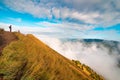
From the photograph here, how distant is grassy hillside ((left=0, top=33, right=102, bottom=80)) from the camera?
39.5m

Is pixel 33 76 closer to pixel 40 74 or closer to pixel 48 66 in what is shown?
pixel 40 74

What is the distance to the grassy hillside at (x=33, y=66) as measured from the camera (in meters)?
39.5

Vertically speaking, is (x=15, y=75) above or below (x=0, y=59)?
below

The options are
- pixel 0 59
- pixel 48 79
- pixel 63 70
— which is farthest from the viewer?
pixel 0 59

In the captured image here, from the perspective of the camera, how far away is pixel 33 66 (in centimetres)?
4216

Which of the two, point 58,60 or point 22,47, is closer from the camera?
point 58,60

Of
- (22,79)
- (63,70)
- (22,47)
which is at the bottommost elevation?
(22,79)

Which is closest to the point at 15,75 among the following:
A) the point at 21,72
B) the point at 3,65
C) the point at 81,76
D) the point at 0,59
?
the point at 21,72

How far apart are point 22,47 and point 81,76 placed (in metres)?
22.0

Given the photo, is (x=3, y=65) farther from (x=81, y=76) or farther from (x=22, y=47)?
(x=81, y=76)

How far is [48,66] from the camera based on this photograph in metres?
42.1

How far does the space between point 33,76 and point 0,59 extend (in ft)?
39.9

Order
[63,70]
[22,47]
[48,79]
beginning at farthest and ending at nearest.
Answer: [22,47], [63,70], [48,79]

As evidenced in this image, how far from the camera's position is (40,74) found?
39.8 m
